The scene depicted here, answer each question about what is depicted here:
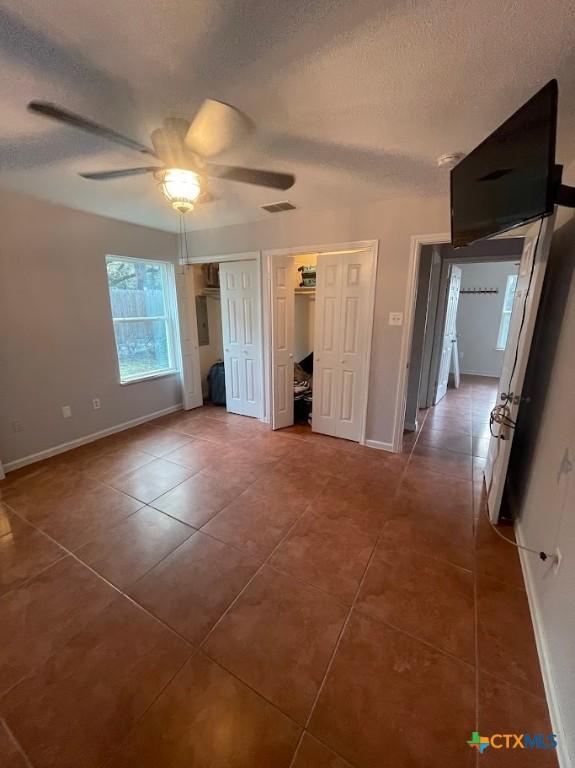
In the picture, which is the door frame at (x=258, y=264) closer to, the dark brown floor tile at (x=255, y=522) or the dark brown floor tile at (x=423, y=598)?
the dark brown floor tile at (x=255, y=522)

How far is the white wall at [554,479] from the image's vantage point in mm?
1173

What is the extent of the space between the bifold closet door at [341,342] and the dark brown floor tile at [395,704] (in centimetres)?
218

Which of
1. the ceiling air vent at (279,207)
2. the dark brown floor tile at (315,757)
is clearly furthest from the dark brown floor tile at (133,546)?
the ceiling air vent at (279,207)

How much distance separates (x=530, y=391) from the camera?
2389mm

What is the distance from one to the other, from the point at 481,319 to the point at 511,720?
6.67m

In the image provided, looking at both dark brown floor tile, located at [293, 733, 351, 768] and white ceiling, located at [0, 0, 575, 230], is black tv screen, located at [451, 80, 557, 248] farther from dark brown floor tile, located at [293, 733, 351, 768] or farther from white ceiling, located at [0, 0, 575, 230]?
dark brown floor tile, located at [293, 733, 351, 768]

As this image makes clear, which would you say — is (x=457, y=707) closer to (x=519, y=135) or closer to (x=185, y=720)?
(x=185, y=720)

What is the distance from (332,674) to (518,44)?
2.57m

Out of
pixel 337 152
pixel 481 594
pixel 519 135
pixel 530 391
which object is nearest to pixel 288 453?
pixel 481 594

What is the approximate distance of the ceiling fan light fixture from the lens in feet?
5.32

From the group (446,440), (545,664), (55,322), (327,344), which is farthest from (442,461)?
(55,322)

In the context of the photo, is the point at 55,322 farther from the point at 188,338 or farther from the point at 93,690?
the point at 93,690

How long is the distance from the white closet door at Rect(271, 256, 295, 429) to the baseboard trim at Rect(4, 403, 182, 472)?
1669mm

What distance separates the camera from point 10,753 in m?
1.07
